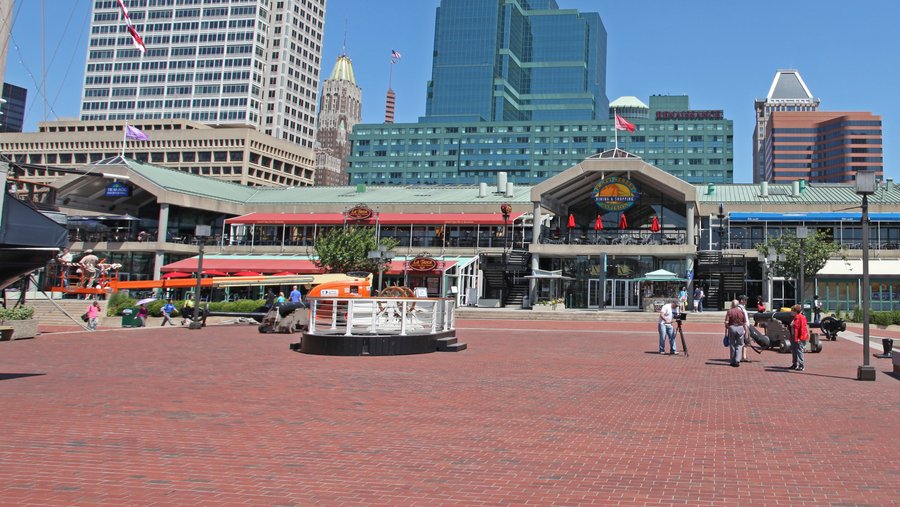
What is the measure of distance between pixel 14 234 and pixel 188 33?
161577 mm

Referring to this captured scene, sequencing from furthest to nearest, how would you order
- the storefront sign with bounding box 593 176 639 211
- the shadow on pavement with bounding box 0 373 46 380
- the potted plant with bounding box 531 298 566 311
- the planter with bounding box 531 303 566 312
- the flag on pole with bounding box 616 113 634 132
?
the flag on pole with bounding box 616 113 634 132 → the storefront sign with bounding box 593 176 639 211 → the potted plant with bounding box 531 298 566 311 → the planter with bounding box 531 303 566 312 → the shadow on pavement with bounding box 0 373 46 380

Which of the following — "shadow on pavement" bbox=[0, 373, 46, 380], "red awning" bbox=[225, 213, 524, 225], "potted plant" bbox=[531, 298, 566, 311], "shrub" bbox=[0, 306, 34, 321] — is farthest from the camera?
"red awning" bbox=[225, 213, 524, 225]

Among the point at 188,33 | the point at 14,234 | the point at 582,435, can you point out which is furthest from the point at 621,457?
the point at 188,33

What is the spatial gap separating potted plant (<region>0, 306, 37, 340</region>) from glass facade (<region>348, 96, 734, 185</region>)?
132m

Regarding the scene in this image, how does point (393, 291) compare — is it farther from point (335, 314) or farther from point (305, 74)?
point (305, 74)

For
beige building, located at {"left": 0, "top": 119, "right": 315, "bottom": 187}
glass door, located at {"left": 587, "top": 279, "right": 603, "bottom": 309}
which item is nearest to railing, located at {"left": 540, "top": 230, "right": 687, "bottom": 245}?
glass door, located at {"left": 587, "top": 279, "right": 603, "bottom": 309}

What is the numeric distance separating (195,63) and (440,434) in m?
166

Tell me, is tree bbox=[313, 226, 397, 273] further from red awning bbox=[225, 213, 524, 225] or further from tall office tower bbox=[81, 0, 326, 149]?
tall office tower bbox=[81, 0, 326, 149]

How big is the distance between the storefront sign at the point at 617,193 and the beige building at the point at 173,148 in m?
99.4

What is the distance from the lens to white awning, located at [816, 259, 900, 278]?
49084mm

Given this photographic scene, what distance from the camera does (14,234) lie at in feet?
42.3

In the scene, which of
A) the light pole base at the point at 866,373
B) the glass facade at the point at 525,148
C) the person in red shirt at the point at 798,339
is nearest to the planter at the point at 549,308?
the person in red shirt at the point at 798,339

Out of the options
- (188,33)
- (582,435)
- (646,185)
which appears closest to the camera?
(582,435)

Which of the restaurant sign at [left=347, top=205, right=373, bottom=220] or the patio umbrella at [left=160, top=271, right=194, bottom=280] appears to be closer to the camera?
the patio umbrella at [left=160, top=271, right=194, bottom=280]
